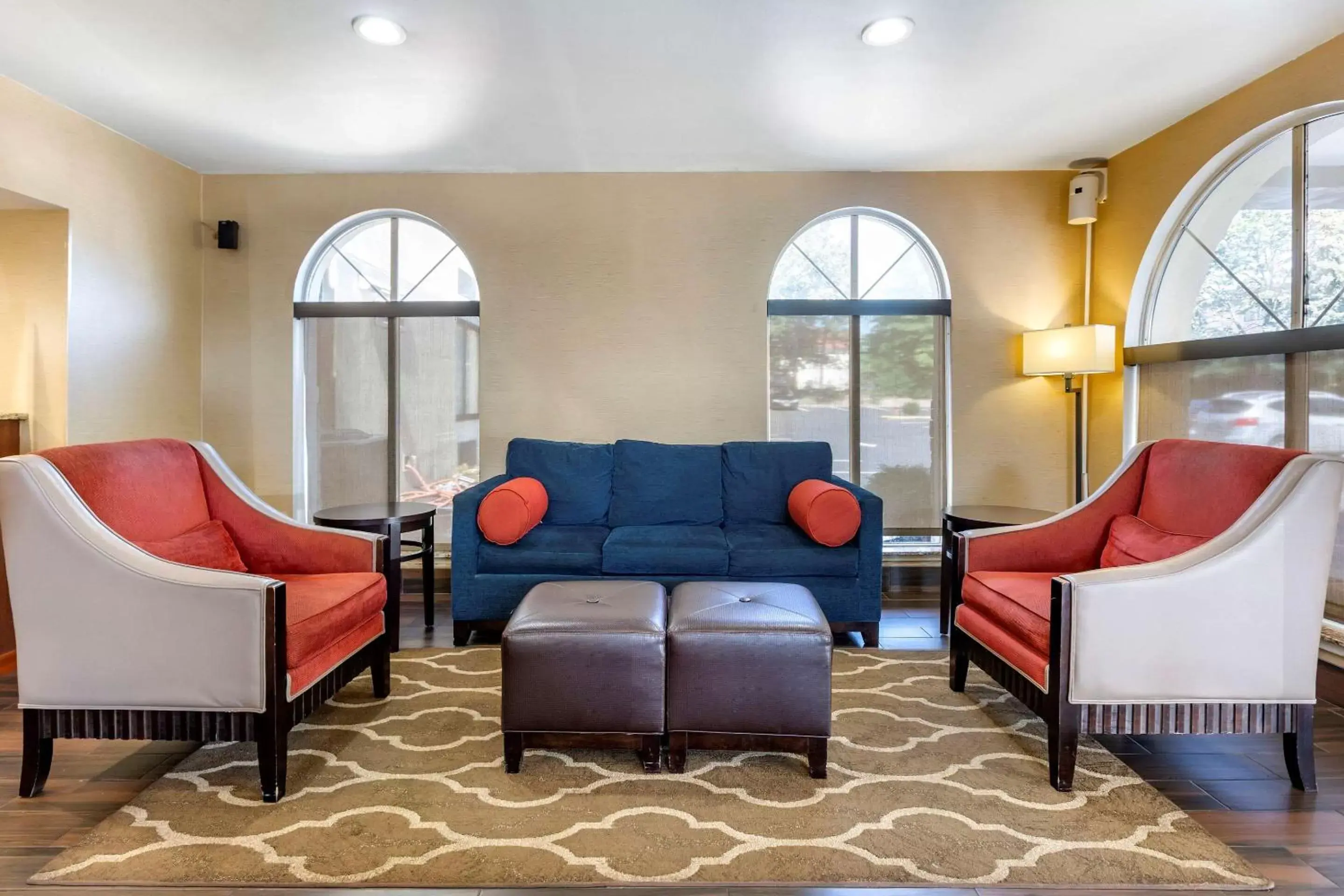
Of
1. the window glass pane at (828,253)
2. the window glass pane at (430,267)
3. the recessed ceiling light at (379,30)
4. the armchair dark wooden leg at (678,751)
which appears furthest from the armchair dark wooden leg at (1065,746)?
the window glass pane at (430,267)

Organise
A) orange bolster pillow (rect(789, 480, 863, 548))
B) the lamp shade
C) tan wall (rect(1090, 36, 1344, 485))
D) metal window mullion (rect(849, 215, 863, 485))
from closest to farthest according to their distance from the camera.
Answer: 1. tan wall (rect(1090, 36, 1344, 485))
2. orange bolster pillow (rect(789, 480, 863, 548))
3. the lamp shade
4. metal window mullion (rect(849, 215, 863, 485))

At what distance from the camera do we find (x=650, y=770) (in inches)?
88.4

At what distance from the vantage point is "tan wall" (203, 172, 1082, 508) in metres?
4.49

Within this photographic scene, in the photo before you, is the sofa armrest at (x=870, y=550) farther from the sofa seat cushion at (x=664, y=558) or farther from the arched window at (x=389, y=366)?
the arched window at (x=389, y=366)

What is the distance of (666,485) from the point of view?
4008mm

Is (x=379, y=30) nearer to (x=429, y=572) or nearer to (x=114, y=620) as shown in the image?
(x=114, y=620)

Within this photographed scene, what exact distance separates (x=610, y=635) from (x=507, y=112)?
269 cm

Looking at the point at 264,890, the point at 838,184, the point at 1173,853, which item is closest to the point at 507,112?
the point at 838,184

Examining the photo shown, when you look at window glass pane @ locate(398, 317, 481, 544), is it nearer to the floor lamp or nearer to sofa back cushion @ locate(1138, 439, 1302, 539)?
the floor lamp

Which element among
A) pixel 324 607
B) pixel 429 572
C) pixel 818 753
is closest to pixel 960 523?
pixel 818 753

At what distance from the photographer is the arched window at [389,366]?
184 inches

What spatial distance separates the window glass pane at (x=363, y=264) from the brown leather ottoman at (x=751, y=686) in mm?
3492

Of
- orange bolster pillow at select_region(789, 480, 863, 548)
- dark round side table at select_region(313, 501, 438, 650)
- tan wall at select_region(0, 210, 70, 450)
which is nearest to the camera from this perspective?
dark round side table at select_region(313, 501, 438, 650)

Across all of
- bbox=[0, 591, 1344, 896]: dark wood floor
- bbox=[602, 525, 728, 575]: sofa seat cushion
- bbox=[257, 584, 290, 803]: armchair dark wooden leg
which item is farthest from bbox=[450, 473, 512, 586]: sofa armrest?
bbox=[257, 584, 290, 803]: armchair dark wooden leg
